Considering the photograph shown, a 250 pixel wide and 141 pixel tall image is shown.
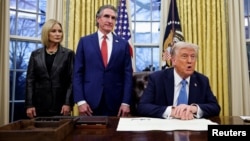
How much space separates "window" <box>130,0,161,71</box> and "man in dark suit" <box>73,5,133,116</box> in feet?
7.46

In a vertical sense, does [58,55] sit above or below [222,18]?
below

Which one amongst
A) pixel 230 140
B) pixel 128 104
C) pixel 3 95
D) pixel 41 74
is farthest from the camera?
pixel 3 95

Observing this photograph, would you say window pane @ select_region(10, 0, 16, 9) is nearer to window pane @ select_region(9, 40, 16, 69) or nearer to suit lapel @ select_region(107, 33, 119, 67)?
window pane @ select_region(9, 40, 16, 69)

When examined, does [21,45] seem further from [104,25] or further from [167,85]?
[167,85]

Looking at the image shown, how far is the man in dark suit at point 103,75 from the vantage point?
2.63 metres

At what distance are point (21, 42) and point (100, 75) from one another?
227cm

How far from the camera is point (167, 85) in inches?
85.2

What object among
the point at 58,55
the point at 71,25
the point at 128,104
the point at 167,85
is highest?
the point at 71,25

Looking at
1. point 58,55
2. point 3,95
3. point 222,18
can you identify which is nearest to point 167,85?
point 58,55

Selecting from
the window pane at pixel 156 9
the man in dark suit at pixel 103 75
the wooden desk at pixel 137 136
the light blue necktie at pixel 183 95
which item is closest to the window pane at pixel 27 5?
the window pane at pixel 156 9

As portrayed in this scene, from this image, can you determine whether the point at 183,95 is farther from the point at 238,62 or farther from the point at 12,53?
the point at 12,53

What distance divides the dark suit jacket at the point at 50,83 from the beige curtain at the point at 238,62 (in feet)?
9.05

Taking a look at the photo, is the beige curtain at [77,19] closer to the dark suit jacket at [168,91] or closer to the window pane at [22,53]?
the window pane at [22,53]

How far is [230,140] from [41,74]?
97.2 inches
